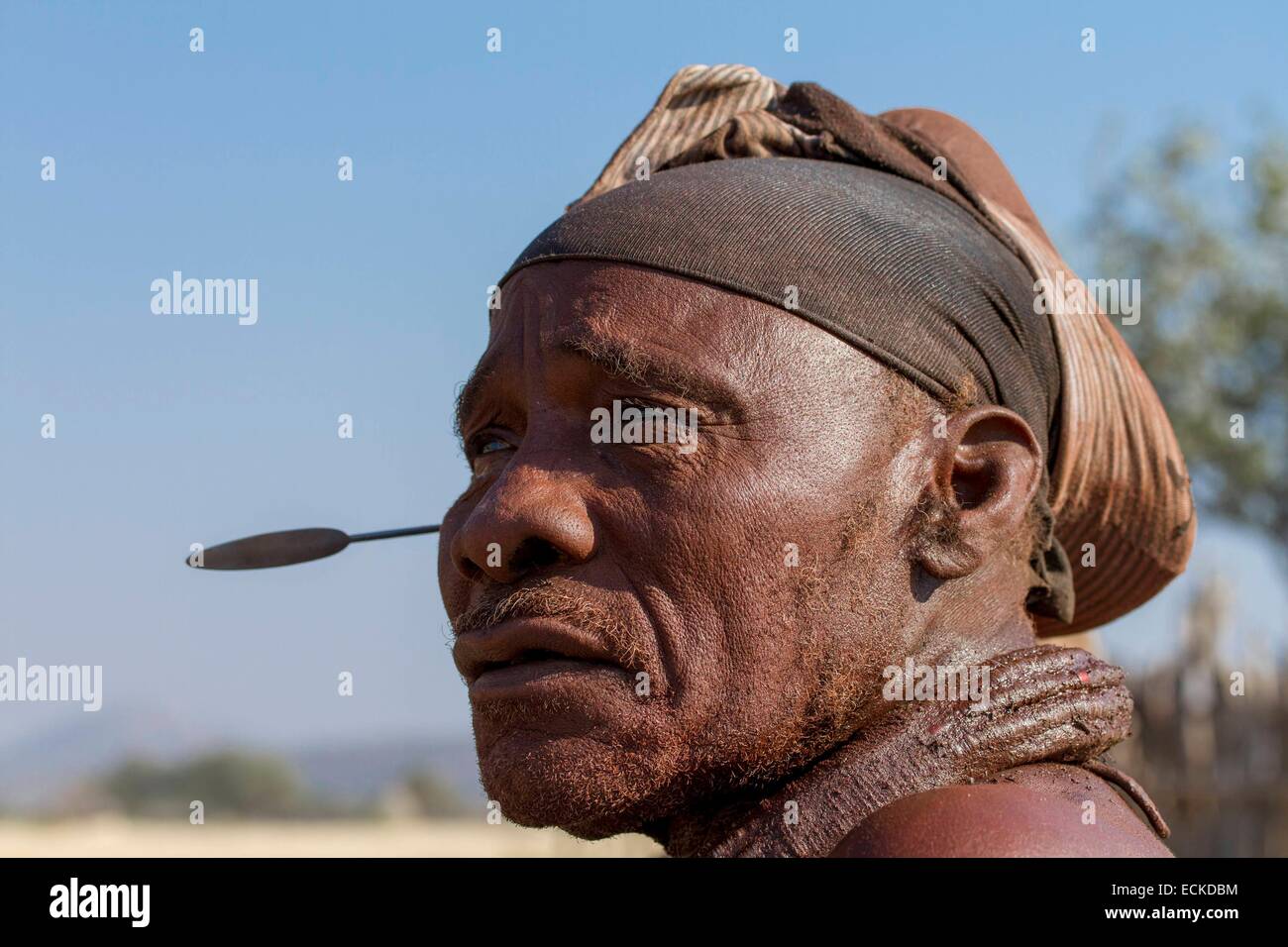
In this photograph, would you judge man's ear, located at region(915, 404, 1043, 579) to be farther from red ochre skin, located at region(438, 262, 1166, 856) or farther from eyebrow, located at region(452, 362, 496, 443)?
eyebrow, located at region(452, 362, 496, 443)

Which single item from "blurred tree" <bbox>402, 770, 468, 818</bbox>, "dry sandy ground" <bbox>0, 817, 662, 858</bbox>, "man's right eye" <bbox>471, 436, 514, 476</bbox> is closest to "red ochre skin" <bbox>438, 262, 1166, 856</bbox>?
"man's right eye" <bbox>471, 436, 514, 476</bbox>

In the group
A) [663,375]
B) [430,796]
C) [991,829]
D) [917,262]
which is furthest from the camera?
[430,796]

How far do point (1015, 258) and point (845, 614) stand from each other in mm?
1225

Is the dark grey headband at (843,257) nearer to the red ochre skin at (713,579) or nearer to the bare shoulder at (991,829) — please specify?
the red ochre skin at (713,579)

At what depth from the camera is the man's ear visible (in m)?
3.26

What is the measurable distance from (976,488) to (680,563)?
0.76m

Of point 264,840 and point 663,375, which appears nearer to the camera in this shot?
point 663,375

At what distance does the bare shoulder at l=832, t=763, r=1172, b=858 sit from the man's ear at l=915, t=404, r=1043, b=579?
0.55 meters

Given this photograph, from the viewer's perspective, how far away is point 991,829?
2623 mm

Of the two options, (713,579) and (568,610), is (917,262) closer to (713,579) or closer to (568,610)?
(713,579)

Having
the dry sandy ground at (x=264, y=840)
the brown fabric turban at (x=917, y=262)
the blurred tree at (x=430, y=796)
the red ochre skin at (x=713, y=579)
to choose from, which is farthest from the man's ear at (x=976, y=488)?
the blurred tree at (x=430, y=796)

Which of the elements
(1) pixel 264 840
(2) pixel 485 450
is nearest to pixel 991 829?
(2) pixel 485 450
